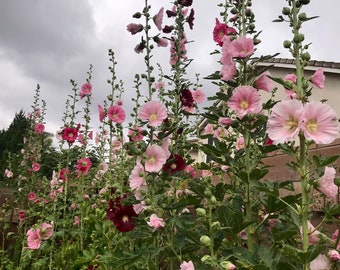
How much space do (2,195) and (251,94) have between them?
15.9ft

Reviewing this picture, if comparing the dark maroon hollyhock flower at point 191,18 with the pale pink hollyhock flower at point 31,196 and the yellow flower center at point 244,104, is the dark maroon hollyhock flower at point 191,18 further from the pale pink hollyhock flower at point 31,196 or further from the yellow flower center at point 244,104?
the pale pink hollyhock flower at point 31,196

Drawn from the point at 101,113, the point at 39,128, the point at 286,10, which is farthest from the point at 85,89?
the point at 286,10

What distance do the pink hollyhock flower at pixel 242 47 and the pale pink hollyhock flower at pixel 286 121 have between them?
0.44m

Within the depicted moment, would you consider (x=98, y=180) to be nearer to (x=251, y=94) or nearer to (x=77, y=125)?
(x=77, y=125)

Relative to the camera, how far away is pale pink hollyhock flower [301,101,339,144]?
1.33 meters

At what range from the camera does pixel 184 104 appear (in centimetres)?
228

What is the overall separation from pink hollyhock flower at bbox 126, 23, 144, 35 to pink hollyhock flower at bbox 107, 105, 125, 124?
0.64 meters

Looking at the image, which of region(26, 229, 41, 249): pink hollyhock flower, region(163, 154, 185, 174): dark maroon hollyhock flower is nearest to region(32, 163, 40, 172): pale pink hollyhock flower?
region(26, 229, 41, 249): pink hollyhock flower

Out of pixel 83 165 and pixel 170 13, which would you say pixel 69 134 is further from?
pixel 170 13

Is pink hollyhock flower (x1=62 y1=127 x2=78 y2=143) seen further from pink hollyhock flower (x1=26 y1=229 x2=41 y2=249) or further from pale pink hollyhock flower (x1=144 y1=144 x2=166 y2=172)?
pale pink hollyhock flower (x1=144 y1=144 x2=166 y2=172)

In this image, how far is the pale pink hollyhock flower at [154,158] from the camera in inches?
76.9

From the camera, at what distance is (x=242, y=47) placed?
1761mm

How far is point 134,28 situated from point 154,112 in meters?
0.60

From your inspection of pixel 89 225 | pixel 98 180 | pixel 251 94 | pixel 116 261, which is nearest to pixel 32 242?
pixel 89 225
